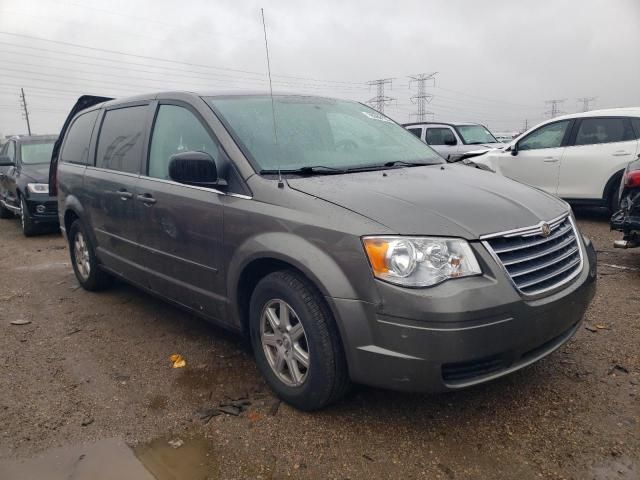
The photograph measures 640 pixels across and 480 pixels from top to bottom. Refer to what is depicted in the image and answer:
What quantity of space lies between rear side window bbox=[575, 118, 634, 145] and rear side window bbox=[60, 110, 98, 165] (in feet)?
22.2

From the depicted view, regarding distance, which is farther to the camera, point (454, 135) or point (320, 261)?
point (454, 135)

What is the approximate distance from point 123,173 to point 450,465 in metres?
3.16

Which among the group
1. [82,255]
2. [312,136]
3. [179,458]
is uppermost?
[312,136]

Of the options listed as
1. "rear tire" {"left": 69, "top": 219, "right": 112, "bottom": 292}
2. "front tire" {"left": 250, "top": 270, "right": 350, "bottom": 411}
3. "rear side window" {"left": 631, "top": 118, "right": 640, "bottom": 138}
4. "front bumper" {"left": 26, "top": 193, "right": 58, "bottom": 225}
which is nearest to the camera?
"front tire" {"left": 250, "top": 270, "right": 350, "bottom": 411}

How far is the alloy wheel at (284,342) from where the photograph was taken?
283 cm

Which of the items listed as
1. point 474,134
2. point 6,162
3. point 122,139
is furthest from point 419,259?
point 474,134

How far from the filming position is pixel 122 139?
14.3 ft

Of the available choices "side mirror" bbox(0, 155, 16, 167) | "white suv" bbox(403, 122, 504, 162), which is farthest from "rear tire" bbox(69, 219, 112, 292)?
"white suv" bbox(403, 122, 504, 162)

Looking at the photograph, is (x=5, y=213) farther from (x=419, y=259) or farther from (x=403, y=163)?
(x=419, y=259)

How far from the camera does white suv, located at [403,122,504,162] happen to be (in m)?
12.7

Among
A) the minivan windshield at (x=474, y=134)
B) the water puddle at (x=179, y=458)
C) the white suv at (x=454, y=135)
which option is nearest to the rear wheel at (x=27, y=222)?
the water puddle at (x=179, y=458)

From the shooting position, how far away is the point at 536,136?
8.75 m

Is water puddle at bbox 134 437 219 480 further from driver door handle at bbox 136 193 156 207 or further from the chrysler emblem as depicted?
the chrysler emblem

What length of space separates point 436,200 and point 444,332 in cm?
72
